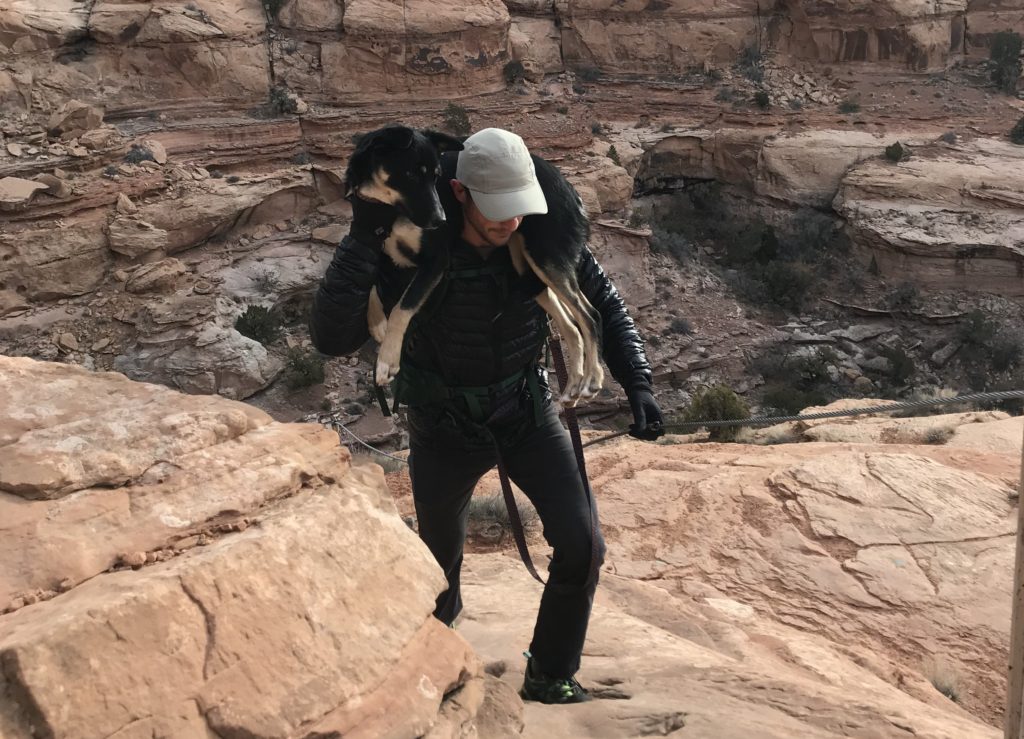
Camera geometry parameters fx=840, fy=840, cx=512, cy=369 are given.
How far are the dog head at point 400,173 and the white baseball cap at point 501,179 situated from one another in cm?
11

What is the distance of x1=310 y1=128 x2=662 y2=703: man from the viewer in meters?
2.36

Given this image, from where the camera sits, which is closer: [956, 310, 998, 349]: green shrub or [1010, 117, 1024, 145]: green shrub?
[956, 310, 998, 349]: green shrub

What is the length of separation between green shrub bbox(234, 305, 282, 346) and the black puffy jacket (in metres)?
12.3

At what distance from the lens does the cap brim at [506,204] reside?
2.29 metres

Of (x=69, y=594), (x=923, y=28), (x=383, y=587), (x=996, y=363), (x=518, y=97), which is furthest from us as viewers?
(x=923, y=28)

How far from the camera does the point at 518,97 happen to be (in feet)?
63.5

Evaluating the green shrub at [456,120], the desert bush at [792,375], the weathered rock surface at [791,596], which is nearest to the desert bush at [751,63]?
the green shrub at [456,120]

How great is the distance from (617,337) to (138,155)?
13949 mm

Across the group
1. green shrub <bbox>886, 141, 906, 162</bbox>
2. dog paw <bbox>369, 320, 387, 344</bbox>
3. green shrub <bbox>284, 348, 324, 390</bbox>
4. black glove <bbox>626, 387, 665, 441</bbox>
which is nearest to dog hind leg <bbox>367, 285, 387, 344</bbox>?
dog paw <bbox>369, 320, 387, 344</bbox>

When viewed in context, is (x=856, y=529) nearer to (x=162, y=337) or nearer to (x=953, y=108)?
(x=162, y=337)

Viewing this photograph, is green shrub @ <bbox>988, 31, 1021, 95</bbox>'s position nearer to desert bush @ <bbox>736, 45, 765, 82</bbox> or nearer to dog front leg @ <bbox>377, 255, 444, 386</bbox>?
desert bush @ <bbox>736, 45, 765, 82</bbox>

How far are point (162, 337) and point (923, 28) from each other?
1960 centimetres

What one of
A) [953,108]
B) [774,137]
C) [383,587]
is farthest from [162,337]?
[953,108]

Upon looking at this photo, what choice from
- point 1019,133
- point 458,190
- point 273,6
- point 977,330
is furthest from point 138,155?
point 1019,133
